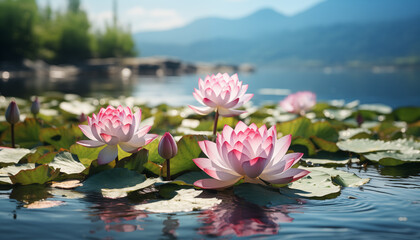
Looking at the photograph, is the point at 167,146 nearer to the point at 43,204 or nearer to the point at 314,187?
the point at 43,204

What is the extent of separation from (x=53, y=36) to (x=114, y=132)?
1415 inches

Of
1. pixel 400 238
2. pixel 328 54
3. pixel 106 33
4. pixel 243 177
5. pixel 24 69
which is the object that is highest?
pixel 328 54

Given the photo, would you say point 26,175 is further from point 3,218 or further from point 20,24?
point 20,24

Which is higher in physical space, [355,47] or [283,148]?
[355,47]

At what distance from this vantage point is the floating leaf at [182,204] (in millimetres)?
1564

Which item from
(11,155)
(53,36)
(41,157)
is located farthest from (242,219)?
(53,36)

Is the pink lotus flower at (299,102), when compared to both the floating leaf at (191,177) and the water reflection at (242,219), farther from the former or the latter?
the water reflection at (242,219)

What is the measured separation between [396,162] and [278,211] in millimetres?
1257

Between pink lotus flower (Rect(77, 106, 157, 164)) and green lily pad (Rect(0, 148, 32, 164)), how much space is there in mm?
527

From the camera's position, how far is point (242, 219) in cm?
157

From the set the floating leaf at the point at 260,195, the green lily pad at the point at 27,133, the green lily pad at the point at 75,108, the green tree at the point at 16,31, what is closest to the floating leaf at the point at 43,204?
the floating leaf at the point at 260,195

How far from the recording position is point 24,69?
24703 millimetres

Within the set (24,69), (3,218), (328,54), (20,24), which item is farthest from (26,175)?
(328,54)

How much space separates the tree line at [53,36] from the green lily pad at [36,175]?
30.0m
